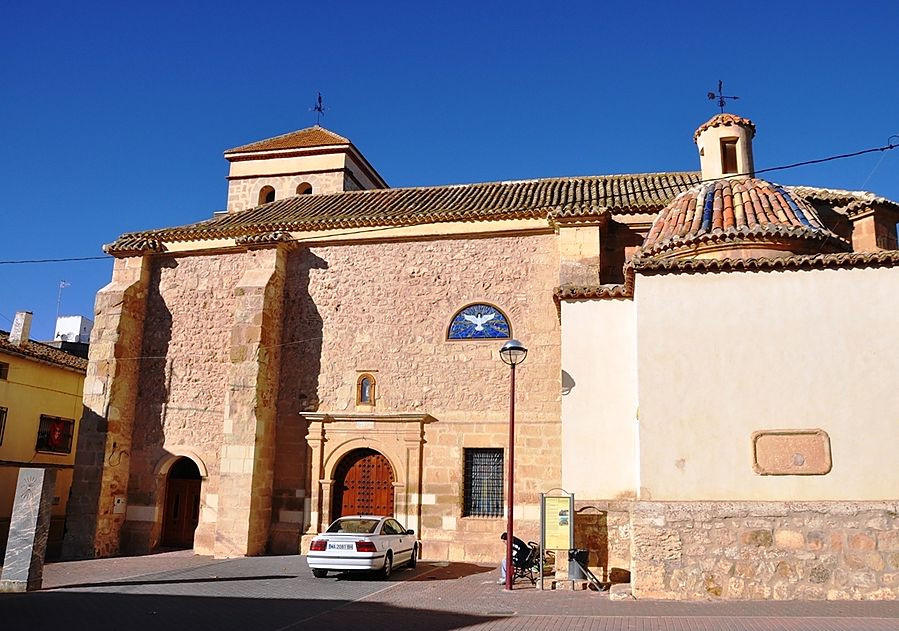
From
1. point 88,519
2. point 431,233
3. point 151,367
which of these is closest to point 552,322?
point 431,233

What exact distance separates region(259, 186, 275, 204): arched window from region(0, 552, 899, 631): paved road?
16076 mm

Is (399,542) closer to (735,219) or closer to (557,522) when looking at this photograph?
(557,522)

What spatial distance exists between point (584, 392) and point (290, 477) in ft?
25.5

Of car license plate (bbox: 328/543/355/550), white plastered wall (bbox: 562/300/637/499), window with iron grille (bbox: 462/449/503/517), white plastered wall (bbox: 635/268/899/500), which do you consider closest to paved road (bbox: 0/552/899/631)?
car license plate (bbox: 328/543/355/550)

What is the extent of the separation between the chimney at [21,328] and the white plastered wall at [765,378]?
64.8 feet

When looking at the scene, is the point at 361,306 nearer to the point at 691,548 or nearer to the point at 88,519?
the point at 88,519

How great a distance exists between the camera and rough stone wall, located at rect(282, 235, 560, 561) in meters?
15.7

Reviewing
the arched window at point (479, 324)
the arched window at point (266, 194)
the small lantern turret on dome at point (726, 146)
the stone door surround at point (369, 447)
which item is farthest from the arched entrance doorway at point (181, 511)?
the small lantern turret on dome at point (726, 146)

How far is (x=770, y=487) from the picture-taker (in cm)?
976

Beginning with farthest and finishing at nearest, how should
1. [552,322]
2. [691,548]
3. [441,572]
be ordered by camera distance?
[552,322]
[441,572]
[691,548]

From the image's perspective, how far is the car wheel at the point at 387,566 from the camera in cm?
1251

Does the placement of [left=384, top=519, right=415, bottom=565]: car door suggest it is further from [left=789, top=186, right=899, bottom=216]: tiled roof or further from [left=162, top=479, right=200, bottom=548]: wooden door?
[left=789, top=186, right=899, bottom=216]: tiled roof

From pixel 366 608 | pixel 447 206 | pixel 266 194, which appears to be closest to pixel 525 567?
pixel 366 608

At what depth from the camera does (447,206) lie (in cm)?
1912
